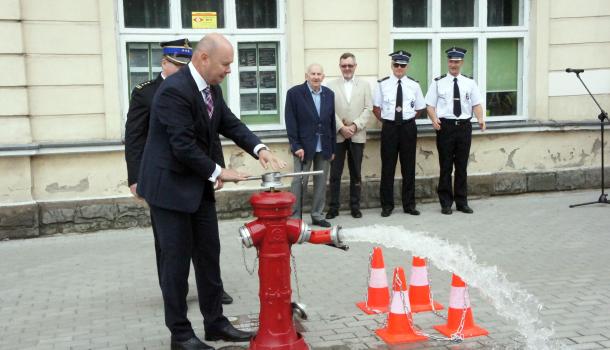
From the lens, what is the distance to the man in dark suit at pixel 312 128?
8914mm

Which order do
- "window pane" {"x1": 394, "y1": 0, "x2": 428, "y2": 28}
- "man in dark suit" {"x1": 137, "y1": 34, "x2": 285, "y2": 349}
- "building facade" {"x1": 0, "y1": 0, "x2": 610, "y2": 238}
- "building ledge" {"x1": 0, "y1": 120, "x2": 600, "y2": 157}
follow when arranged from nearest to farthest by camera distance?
"man in dark suit" {"x1": 137, "y1": 34, "x2": 285, "y2": 349} < "building ledge" {"x1": 0, "y1": 120, "x2": 600, "y2": 157} < "building facade" {"x1": 0, "y1": 0, "x2": 610, "y2": 238} < "window pane" {"x1": 394, "y1": 0, "x2": 428, "y2": 28}

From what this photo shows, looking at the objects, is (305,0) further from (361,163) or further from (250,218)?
(250,218)

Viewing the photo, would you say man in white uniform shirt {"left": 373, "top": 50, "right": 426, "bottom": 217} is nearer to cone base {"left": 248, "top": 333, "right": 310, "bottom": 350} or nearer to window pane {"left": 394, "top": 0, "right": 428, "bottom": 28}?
window pane {"left": 394, "top": 0, "right": 428, "bottom": 28}

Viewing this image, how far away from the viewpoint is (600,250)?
7.42 metres

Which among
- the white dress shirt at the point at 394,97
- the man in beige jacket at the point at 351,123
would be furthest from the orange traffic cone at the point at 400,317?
the white dress shirt at the point at 394,97

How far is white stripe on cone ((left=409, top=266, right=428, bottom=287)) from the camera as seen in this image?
542cm

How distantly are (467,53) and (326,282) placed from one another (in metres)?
5.69

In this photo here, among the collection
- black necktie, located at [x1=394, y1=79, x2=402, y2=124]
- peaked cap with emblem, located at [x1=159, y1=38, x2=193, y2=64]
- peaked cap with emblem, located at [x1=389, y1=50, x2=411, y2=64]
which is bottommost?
black necktie, located at [x1=394, y1=79, x2=402, y2=124]

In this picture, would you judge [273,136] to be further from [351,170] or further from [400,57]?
[400,57]

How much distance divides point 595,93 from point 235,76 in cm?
537

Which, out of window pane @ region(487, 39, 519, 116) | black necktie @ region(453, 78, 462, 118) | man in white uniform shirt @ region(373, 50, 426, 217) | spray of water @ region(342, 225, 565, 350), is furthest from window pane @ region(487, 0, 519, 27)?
spray of water @ region(342, 225, 565, 350)

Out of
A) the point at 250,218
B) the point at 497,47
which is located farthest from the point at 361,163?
the point at 497,47

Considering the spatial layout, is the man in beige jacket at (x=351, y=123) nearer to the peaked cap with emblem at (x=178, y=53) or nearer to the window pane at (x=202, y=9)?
the window pane at (x=202, y=9)

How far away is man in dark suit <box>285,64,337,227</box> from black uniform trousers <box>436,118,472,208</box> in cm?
160
